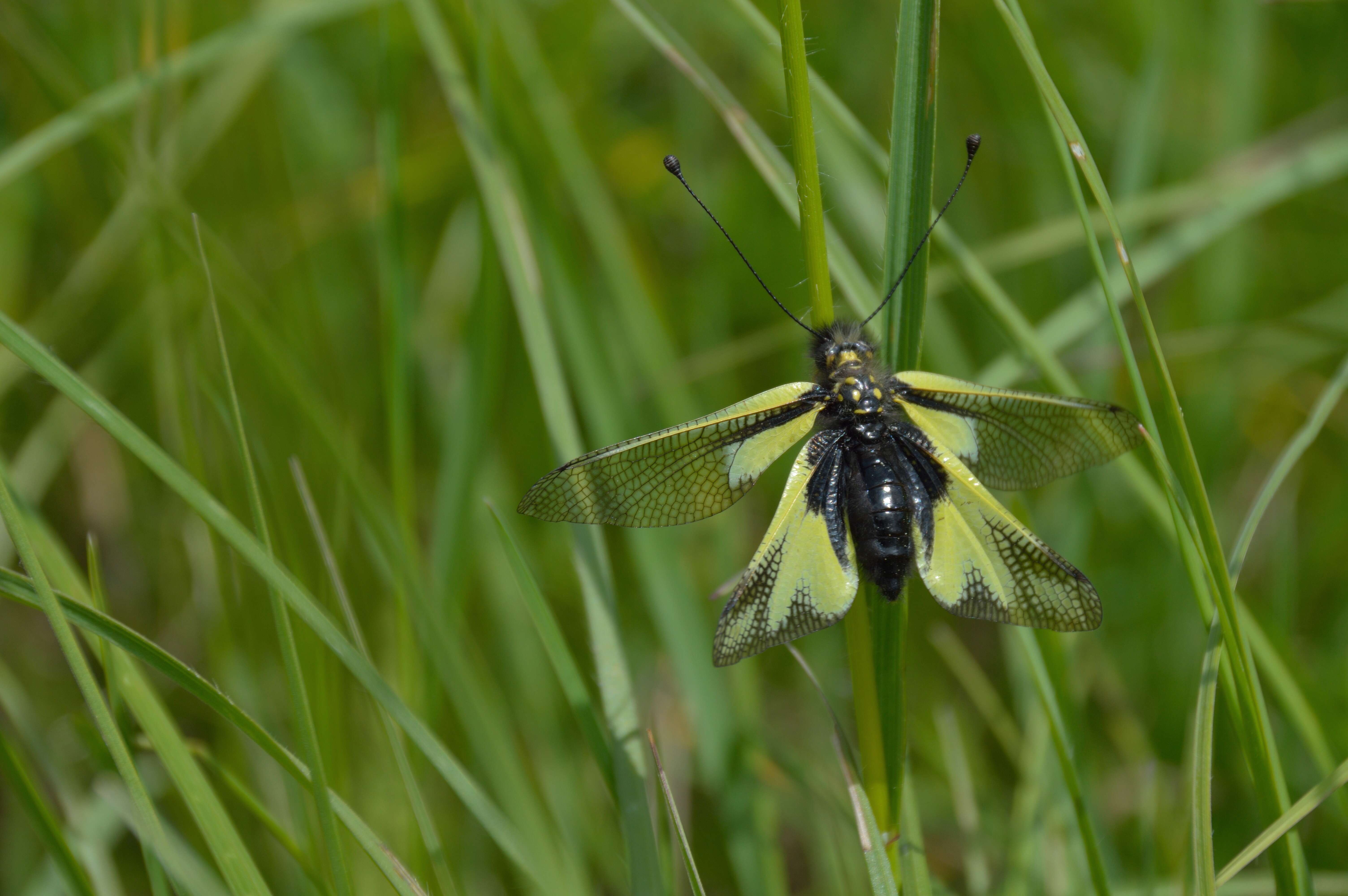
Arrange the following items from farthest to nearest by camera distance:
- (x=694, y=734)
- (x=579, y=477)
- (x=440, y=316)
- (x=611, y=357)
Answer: (x=440, y=316)
(x=611, y=357)
(x=694, y=734)
(x=579, y=477)

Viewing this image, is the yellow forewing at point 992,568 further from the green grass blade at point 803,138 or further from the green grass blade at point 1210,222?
the green grass blade at point 1210,222

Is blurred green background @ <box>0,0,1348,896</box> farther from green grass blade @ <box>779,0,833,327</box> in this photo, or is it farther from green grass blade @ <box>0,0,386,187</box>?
green grass blade @ <box>779,0,833,327</box>

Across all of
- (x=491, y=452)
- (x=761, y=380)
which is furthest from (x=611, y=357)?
(x=761, y=380)

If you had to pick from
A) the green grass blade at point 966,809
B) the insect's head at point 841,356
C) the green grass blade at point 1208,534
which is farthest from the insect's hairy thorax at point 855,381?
the green grass blade at point 966,809

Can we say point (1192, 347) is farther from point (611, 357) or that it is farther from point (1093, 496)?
point (611, 357)

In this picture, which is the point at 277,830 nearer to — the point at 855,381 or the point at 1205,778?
the point at 855,381

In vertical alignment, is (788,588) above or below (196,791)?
above

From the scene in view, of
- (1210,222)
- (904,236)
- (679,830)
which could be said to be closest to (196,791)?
(679,830)
